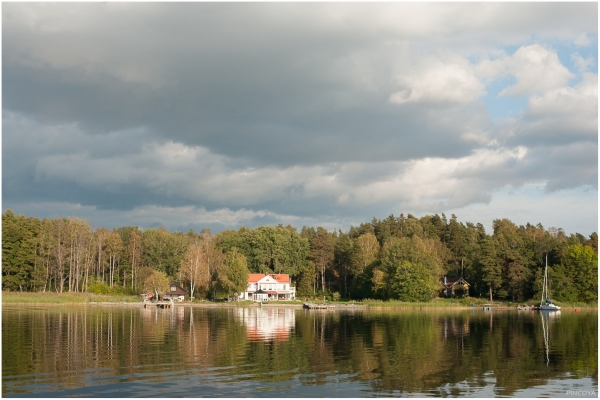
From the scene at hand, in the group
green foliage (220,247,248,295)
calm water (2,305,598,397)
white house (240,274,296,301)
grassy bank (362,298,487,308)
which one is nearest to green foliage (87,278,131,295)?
green foliage (220,247,248,295)

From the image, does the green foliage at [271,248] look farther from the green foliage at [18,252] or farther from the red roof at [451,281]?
the green foliage at [18,252]

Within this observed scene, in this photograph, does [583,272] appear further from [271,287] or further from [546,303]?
[271,287]

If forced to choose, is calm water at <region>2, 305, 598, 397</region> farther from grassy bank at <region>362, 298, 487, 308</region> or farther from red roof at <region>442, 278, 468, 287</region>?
red roof at <region>442, 278, 468, 287</region>

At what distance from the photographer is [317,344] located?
4191 cm

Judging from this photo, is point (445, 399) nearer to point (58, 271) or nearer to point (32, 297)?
point (32, 297)

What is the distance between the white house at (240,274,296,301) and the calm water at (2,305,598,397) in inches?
2817

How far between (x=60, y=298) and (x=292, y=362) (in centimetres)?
7807

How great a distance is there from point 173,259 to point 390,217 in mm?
72950

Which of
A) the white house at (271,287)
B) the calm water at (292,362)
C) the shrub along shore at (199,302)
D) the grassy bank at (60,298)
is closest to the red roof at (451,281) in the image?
the shrub along shore at (199,302)

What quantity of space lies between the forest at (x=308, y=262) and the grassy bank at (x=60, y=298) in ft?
18.0

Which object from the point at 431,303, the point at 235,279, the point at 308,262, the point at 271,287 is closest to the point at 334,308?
the point at 431,303

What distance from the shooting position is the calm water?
25531mm

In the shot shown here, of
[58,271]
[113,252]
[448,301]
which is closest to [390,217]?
[448,301]

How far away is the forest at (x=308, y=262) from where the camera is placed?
102 m
